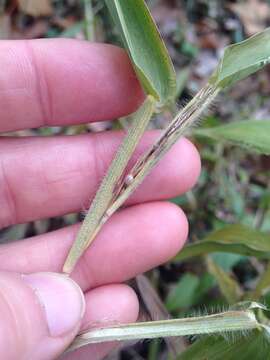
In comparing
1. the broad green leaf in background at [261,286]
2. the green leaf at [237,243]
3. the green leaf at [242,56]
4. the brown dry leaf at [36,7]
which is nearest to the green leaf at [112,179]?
the green leaf at [242,56]

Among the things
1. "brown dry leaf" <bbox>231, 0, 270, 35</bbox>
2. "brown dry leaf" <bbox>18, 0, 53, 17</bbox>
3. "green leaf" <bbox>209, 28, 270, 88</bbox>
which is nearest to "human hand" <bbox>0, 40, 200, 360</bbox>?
"green leaf" <bbox>209, 28, 270, 88</bbox>

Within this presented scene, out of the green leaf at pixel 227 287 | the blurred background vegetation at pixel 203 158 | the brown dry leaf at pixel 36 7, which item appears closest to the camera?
the green leaf at pixel 227 287

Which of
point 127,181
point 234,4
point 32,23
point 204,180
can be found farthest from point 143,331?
point 234,4

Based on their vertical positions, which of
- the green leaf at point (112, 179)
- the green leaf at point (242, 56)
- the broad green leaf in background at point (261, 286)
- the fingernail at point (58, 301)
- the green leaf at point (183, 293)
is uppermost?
the green leaf at point (242, 56)

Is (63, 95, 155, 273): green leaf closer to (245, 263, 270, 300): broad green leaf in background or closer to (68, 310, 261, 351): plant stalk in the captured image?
(68, 310, 261, 351): plant stalk

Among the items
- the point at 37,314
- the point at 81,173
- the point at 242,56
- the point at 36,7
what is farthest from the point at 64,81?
the point at 36,7

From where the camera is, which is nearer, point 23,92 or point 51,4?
point 23,92

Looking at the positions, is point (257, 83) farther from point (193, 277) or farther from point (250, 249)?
point (250, 249)

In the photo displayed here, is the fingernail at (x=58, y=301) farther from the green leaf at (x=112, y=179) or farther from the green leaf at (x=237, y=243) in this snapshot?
the green leaf at (x=237, y=243)
